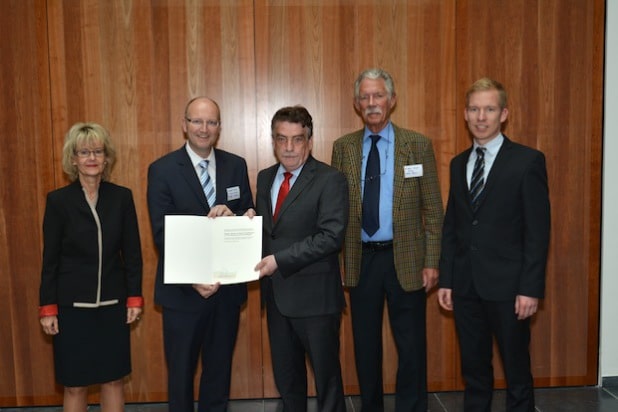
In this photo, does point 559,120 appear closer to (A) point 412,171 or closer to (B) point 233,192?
(A) point 412,171

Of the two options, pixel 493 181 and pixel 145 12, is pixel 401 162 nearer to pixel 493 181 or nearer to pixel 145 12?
pixel 493 181

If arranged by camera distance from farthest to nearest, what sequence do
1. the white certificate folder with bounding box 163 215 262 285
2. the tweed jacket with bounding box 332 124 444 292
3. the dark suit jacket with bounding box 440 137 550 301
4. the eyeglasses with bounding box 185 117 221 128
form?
the tweed jacket with bounding box 332 124 444 292, the eyeglasses with bounding box 185 117 221 128, the white certificate folder with bounding box 163 215 262 285, the dark suit jacket with bounding box 440 137 550 301

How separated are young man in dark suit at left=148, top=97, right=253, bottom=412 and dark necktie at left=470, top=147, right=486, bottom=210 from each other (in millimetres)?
1167

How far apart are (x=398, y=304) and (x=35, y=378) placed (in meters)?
2.56

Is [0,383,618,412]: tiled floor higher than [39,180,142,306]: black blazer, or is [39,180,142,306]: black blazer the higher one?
[39,180,142,306]: black blazer

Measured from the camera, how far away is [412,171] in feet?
9.61

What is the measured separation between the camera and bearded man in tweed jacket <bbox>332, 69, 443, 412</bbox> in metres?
2.92

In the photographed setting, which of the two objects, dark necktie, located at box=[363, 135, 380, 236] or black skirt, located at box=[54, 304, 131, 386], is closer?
black skirt, located at box=[54, 304, 131, 386]

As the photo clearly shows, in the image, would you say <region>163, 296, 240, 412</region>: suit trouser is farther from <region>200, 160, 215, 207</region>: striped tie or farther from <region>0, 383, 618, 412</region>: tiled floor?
<region>0, 383, 618, 412</region>: tiled floor

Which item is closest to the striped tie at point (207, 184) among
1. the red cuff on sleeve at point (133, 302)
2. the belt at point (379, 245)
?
the red cuff on sleeve at point (133, 302)

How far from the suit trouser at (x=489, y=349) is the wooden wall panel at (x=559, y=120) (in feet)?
3.99

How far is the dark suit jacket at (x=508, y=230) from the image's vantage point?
2.49 m

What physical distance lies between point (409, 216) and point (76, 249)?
1685mm

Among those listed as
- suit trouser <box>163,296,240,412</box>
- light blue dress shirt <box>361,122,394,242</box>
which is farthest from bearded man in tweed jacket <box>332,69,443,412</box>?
suit trouser <box>163,296,240,412</box>
